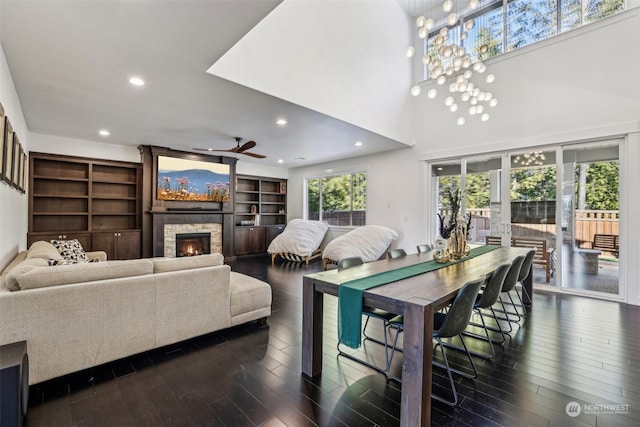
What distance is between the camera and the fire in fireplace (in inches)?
268

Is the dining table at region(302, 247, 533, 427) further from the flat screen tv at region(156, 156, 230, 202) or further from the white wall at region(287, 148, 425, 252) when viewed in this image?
the flat screen tv at region(156, 156, 230, 202)

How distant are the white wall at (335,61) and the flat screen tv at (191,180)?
162 inches

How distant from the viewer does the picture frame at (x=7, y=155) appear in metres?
2.52

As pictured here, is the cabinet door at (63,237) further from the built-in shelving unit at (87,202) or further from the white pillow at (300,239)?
the white pillow at (300,239)

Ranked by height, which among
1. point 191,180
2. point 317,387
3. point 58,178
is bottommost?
point 317,387

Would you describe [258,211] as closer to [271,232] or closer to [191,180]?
[271,232]

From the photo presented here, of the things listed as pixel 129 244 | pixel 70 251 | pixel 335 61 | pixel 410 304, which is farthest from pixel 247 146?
pixel 410 304

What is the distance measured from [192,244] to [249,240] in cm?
161

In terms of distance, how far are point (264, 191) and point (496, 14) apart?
7046 mm

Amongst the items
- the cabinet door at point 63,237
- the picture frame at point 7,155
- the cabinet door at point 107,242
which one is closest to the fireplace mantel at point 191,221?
the cabinet door at point 107,242

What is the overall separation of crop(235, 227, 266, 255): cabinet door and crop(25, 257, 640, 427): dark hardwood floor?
518 centimetres

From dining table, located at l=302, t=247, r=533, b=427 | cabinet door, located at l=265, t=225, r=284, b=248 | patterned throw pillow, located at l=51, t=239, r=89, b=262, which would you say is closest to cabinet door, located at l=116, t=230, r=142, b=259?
patterned throw pillow, located at l=51, t=239, r=89, b=262

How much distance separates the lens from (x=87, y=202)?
5887mm

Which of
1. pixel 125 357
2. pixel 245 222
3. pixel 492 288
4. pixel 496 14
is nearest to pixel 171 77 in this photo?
pixel 125 357
